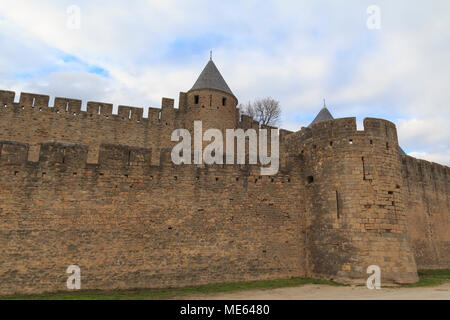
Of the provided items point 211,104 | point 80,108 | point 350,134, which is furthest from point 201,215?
point 80,108

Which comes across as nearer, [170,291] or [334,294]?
[334,294]

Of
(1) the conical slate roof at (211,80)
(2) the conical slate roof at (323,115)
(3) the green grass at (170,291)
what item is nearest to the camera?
(3) the green grass at (170,291)

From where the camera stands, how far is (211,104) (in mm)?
19062

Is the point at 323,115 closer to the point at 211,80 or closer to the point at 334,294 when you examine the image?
the point at 211,80

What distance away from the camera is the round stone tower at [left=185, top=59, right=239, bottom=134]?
18922 mm

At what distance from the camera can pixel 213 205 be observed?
A: 10523 millimetres

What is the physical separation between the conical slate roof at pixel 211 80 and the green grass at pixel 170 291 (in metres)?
12.6

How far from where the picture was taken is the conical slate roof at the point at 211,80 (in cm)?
1944

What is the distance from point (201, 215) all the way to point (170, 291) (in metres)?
2.47

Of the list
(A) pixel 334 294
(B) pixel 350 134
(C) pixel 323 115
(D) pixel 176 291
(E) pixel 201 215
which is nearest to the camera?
(A) pixel 334 294

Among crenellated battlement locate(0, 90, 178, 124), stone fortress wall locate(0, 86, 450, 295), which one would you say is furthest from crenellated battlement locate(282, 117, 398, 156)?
crenellated battlement locate(0, 90, 178, 124)

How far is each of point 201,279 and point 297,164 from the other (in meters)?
5.38

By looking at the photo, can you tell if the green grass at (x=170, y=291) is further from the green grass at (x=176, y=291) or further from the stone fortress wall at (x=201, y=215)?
the stone fortress wall at (x=201, y=215)

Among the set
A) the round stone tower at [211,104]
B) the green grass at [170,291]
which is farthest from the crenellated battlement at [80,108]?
the green grass at [170,291]
